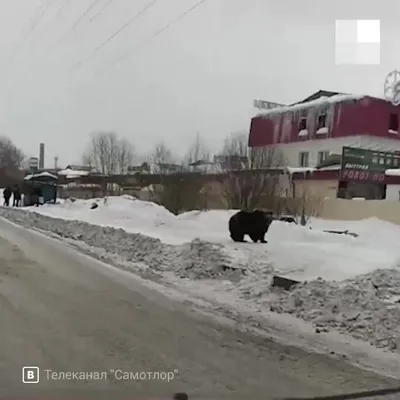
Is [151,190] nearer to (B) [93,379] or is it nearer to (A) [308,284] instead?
(A) [308,284]

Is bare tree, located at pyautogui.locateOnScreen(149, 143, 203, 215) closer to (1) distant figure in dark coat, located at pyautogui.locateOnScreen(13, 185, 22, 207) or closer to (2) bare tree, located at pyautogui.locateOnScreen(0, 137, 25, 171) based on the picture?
(2) bare tree, located at pyautogui.locateOnScreen(0, 137, 25, 171)

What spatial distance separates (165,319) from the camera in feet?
22.0

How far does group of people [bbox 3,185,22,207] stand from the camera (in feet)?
110

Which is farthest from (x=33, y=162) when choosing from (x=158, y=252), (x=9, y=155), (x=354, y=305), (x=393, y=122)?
(x=354, y=305)

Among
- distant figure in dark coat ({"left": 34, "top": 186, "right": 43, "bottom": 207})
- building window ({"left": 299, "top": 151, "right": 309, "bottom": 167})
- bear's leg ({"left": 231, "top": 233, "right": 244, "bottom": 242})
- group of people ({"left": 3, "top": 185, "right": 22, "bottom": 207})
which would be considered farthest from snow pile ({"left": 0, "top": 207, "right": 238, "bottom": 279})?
distant figure in dark coat ({"left": 34, "top": 186, "right": 43, "bottom": 207})

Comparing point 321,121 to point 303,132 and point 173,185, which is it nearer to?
point 303,132

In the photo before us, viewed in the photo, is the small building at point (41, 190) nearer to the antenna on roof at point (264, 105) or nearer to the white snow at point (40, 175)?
the white snow at point (40, 175)

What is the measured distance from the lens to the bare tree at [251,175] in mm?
16453

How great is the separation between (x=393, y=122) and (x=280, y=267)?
11.2 meters

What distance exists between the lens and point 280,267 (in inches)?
408

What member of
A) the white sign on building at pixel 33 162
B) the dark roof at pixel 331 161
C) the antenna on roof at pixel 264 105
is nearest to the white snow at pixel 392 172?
the dark roof at pixel 331 161

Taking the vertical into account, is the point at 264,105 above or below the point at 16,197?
above
